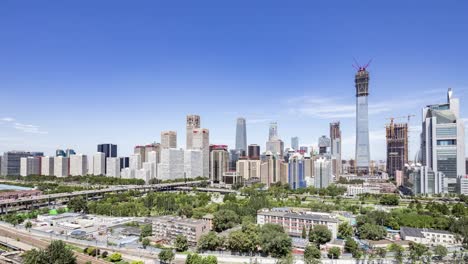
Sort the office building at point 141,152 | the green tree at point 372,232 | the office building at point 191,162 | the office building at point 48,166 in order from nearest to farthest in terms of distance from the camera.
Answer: the green tree at point 372,232
the office building at point 191,162
the office building at point 48,166
the office building at point 141,152

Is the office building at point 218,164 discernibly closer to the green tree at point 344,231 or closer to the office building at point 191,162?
the office building at point 191,162

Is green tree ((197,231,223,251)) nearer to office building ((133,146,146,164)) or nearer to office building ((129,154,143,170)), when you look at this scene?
office building ((129,154,143,170))

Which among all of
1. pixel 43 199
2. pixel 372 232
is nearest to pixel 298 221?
pixel 372 232

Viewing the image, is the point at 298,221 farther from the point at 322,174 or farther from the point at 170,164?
the point at 170,164

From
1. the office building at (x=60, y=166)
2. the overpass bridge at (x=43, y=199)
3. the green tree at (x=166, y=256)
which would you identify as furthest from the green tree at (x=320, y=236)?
the office building at (x=60, y=166)

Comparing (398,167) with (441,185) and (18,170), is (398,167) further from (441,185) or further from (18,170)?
(18,170)

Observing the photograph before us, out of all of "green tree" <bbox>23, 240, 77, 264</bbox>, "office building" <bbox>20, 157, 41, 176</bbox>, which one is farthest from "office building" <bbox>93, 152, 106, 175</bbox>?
"green tree" <bbox>23, 240, 77, 264</bbox>

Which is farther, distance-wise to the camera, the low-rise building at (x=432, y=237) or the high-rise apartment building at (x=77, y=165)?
the high-rise apartment building at (x=77, y=165)
